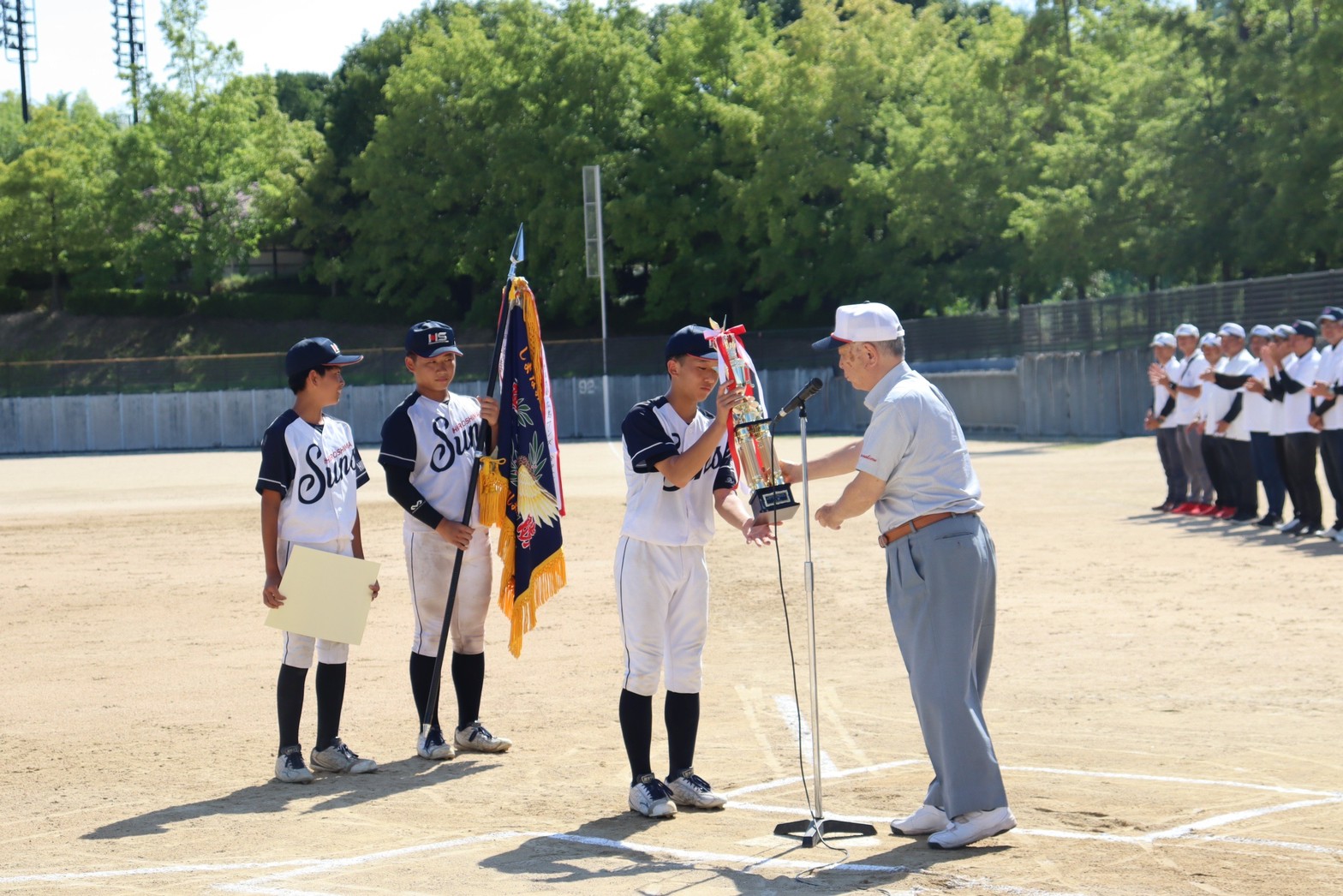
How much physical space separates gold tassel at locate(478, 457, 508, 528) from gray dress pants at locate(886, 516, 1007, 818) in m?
2.52

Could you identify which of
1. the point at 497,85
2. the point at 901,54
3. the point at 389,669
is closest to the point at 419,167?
the point at 497,85

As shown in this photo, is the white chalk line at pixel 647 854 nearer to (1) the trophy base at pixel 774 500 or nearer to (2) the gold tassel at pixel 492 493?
(1) the trophy base at pixel 774 500

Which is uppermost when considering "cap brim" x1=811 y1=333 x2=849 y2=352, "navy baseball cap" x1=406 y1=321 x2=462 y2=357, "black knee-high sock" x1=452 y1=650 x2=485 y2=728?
"navy baseball cap" x1=406 y1=321 x2=462 y2=357

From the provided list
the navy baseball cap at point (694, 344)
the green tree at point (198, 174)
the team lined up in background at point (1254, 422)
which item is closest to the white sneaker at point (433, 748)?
the navy baseball cap at point (694, 344)

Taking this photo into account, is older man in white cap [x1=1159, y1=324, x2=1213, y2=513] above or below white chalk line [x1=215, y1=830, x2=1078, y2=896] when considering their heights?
above

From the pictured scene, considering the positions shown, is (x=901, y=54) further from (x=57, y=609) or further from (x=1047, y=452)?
(x=57, y=609)

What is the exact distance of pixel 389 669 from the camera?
10375mm

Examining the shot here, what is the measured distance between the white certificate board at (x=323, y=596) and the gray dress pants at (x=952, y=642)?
9.09ft

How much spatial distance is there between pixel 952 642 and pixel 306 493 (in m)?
3.39

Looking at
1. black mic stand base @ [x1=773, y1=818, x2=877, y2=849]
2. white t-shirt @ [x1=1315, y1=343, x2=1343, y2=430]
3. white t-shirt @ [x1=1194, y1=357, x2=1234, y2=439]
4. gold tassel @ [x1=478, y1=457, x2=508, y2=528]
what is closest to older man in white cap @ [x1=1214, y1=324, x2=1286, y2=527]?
white t-shirt @ [x1=1194, y1=357, x2=1234, y2=439]

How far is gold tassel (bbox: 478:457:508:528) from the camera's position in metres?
7.64

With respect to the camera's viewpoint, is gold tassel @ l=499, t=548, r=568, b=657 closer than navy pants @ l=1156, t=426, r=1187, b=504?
Yes

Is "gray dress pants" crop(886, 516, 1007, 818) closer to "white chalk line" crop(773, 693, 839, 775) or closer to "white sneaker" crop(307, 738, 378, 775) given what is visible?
"white chalk line" crop(773, 693, 839, 775)

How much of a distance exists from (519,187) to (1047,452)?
101ft
